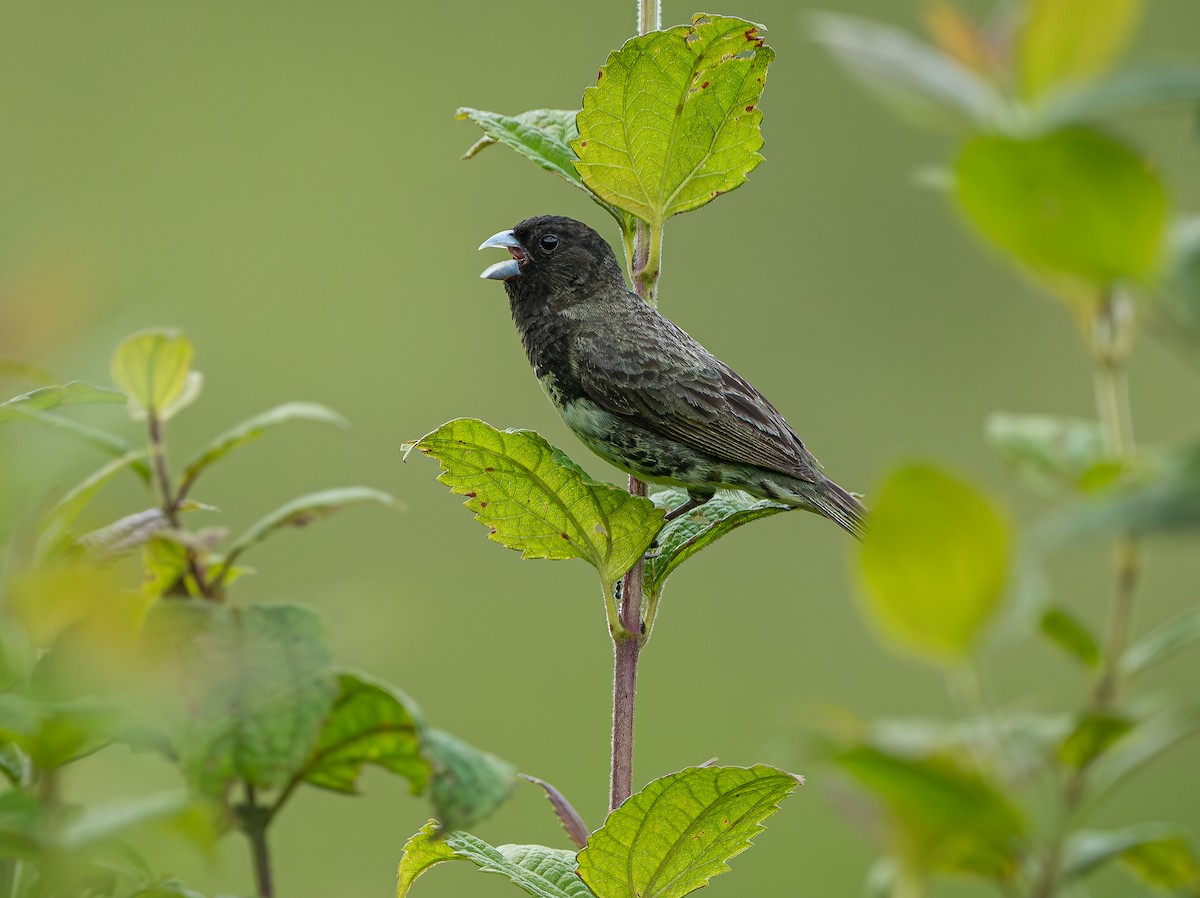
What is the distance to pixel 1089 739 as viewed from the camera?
56cm

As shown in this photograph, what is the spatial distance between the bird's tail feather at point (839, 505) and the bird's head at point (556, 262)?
0.59 m

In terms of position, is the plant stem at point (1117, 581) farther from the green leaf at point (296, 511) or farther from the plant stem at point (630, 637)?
the plant stem at point (630, 637)

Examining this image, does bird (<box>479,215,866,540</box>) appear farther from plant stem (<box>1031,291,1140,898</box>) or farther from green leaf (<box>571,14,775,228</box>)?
plant stem (<box>1031,291,1140,898</box>)

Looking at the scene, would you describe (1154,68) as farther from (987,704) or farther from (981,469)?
(981,469)

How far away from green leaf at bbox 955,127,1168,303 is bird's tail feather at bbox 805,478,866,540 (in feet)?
6.90

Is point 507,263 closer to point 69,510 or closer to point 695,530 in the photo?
point 695,530

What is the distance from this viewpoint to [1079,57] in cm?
54

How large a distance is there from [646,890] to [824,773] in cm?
54

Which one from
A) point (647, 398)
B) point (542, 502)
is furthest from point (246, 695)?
point (647, 398)

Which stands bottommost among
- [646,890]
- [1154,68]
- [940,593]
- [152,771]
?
[646,890]

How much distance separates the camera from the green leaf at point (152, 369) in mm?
827

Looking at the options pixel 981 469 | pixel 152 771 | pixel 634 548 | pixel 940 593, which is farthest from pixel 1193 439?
pixel 981 469

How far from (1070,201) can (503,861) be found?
775 mm

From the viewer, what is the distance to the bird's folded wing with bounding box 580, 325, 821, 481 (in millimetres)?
2607
